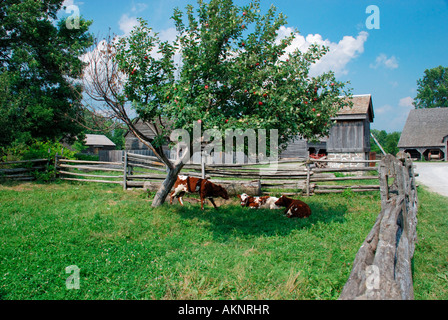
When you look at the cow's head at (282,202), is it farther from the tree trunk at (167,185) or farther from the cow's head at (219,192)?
the tree trunk at (167,185)

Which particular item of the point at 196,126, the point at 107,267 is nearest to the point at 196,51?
the point at 196,126

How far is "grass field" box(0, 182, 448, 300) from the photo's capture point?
A: 4.09 meters

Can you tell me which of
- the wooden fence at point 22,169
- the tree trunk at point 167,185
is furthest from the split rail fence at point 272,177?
the wooden fence at point 22,169

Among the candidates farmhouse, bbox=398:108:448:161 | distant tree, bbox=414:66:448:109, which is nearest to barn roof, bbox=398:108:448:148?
farmhouse, bbox=398:108:448:161

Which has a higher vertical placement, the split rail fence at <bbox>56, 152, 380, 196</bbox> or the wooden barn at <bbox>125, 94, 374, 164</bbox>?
the wooden barn at <bbox>125, 94, 374, 164</bbox>

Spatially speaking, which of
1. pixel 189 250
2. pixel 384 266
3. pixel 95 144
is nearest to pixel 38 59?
pixel 189 250

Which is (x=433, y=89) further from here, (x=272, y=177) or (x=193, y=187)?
(x=193, y=187)

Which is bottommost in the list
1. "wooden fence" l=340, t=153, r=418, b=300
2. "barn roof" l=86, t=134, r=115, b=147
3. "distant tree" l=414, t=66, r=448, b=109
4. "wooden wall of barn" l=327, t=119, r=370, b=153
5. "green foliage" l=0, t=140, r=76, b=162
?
"wooden fence" l=340, t=153, r=418, b=300

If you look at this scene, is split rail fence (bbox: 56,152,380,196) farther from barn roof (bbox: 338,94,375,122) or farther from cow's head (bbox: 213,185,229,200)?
barn roof (bbox: 338,94,375,122)

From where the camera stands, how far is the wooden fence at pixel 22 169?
1297 cm

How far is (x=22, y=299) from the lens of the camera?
12.6 feet

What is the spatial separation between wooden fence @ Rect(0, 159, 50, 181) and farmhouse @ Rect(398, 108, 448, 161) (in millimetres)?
38581

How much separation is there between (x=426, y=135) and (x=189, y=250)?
4043 centimetres

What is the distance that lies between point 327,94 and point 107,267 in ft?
22.1
